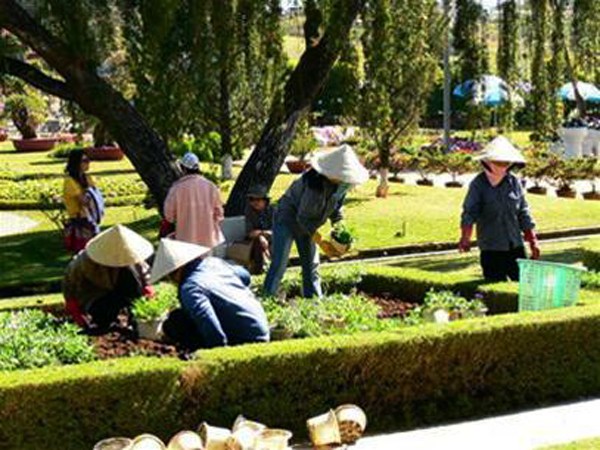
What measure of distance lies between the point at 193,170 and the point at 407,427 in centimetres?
463

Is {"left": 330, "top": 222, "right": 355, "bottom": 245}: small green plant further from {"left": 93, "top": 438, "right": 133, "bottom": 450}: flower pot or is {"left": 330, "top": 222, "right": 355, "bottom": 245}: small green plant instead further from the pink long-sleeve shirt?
{"left": 93, "top": 438, "right": 133, "bottom": 450}: flower pot

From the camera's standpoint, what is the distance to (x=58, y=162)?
35062mm

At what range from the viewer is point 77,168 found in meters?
12.9

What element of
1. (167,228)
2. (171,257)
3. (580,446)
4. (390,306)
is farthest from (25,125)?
(580,446)

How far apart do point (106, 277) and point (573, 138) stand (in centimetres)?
2730

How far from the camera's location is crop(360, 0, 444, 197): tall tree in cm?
2303

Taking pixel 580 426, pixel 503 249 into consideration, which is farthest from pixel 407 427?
pixel 503 249

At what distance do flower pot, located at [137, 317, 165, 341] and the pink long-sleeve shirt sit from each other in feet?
7.98

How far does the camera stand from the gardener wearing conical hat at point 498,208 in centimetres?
1059

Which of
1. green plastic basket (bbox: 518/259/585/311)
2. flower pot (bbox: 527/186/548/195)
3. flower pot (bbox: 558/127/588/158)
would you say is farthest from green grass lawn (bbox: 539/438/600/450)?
flower pot (bbox: 558/127/588/158)

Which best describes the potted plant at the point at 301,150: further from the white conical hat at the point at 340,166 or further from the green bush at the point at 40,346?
the green bush at the point at 40,346

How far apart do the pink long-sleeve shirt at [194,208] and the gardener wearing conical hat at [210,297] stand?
3315 millimetres

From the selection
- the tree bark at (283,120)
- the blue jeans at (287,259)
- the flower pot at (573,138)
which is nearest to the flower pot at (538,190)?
the flower pot at (573,138)

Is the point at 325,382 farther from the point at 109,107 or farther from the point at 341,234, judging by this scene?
the point at 109,107
